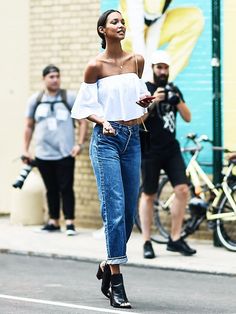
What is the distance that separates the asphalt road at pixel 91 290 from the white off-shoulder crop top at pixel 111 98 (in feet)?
4.52

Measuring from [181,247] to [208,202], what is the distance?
2.51ft

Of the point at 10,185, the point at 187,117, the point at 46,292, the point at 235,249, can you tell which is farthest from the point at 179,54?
the point at 46,292

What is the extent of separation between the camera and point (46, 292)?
343 inches

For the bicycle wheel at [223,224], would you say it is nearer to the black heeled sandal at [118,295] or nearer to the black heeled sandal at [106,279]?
the black heeled sandal at [106,279]

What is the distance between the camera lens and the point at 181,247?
35.4 feet

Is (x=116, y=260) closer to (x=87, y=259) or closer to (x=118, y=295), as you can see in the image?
(x=118, y=295)

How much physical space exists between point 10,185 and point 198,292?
5753mm

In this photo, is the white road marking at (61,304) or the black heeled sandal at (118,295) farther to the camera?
the black heeled sandal at (118,295)

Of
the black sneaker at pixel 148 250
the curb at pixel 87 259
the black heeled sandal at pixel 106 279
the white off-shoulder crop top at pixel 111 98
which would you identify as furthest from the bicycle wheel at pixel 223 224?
the white off-shoulder crop top at pixel 111 98

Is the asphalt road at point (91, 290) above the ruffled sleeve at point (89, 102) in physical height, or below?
below

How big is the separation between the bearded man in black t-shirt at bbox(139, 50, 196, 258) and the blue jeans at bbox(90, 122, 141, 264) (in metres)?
2.60

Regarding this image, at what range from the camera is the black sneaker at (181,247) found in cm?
1075

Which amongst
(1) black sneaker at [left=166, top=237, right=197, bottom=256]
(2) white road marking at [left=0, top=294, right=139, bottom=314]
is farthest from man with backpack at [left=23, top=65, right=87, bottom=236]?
(2) white road marking at [left=0, top=294, right=139, bottom=314]

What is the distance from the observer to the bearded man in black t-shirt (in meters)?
10.6
